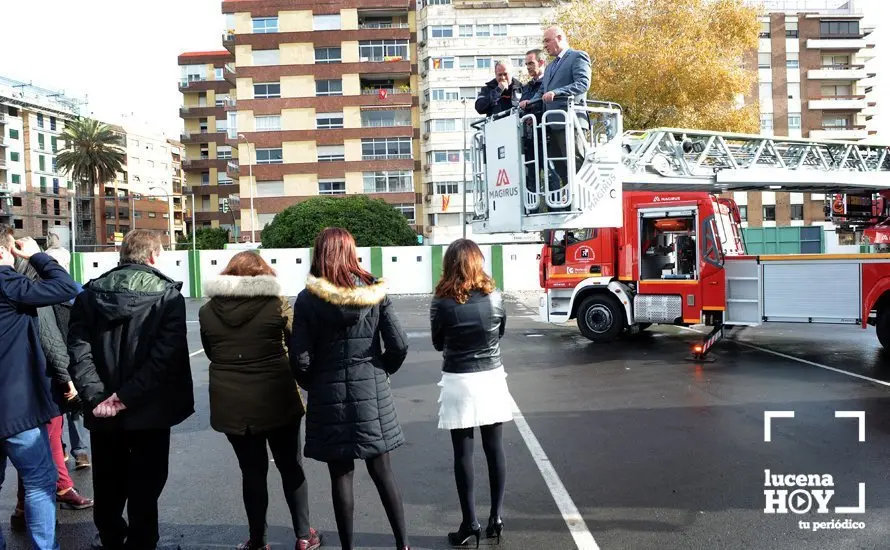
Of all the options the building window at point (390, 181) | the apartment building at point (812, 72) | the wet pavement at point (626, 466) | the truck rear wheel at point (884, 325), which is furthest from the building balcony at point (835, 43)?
the wet pavement at point (626, 466)

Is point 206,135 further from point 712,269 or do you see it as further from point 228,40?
point 712,269

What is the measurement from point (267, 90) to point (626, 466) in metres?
55.9

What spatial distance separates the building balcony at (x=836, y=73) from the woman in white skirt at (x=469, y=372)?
71688mm

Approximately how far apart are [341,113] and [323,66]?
393 centimetres

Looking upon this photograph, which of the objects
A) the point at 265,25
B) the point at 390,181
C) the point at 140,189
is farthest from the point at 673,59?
the point at 140,189

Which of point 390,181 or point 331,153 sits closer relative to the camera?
point 331,153

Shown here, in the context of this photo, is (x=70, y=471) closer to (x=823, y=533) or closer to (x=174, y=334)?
(x=174, y=334)

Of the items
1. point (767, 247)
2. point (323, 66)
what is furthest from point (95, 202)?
point (767, 247)

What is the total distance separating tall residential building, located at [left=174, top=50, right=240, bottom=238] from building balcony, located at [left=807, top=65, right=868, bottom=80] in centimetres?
5935

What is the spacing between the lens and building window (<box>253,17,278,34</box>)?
187 ft

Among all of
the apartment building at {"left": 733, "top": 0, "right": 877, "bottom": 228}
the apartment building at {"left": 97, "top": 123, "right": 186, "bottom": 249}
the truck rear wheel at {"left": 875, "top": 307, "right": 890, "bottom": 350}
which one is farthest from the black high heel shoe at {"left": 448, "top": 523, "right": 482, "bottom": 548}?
the apartment building at {"left": 97, "top": 123, "right": 186, "bottom": 249}

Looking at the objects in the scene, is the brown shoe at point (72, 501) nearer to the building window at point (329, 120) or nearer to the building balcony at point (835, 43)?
the building window at point (329, 120)

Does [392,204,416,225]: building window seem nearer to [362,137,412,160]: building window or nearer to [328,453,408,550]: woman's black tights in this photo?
[362,137,412,160]: building window

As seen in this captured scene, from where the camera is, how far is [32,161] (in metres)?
83.6
